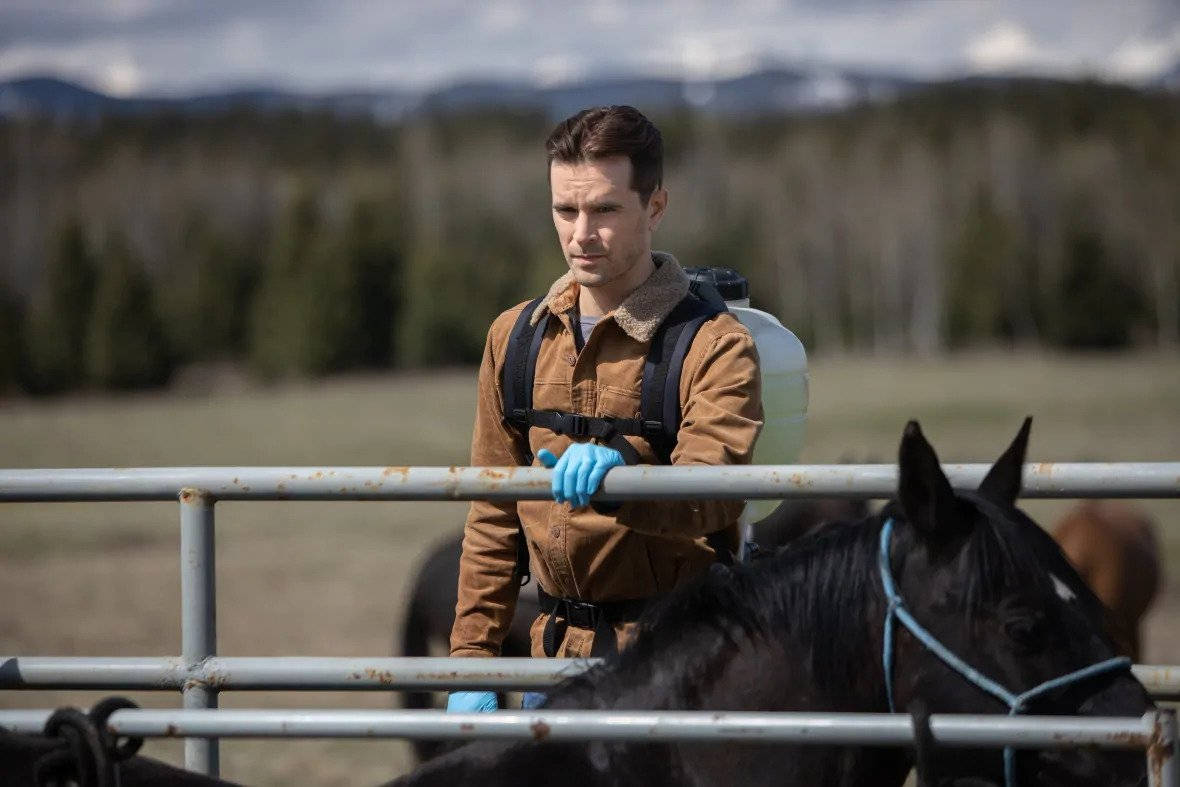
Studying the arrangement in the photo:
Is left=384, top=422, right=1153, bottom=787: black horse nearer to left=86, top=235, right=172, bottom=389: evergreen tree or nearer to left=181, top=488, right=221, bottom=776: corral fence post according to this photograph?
left=181, top=488, right=221, bottom=776: corral fence post

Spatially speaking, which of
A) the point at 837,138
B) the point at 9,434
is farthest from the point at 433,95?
the point at 9,434

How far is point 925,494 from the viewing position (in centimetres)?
205

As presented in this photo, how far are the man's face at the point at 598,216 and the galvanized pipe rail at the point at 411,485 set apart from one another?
1.78ft

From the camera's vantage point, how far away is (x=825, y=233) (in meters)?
65.2

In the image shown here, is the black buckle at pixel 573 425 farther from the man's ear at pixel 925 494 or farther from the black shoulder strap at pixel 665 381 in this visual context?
the man's ear at pixel 925 494

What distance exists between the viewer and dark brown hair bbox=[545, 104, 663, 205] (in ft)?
8.68

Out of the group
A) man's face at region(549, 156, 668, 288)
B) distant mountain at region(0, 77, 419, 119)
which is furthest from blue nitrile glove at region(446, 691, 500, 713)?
distant mountain at region(0, 77, 419, 119)

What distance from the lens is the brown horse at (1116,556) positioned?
7.82 meters

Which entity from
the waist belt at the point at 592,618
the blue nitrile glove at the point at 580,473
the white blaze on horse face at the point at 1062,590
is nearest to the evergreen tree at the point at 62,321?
the waist belt at the point at 592,618

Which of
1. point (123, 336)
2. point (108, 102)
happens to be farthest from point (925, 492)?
point (108, 102)

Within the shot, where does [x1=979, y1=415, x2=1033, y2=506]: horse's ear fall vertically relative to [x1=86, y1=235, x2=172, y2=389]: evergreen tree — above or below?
above

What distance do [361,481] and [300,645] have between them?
31.1 ft

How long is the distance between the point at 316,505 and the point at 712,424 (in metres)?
20.5

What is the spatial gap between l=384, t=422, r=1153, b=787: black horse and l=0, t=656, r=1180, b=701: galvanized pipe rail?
→ 0.38 feet
